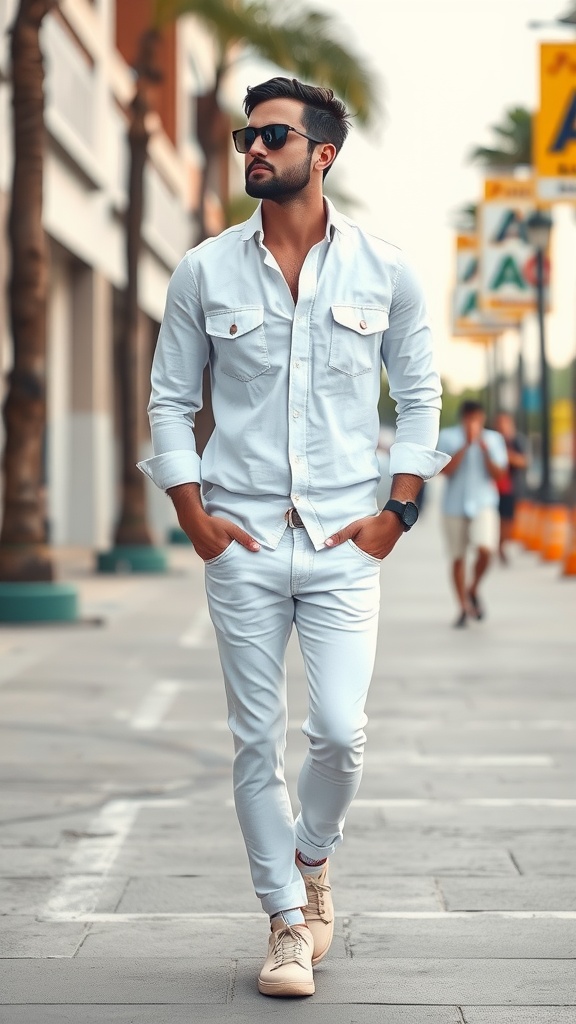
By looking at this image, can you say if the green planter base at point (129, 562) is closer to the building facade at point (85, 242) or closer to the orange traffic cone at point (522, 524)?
the building facade at point (85, 242)

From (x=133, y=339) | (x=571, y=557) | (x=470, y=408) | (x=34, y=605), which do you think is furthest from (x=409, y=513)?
(x=133, y=339)

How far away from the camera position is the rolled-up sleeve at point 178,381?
4684mm

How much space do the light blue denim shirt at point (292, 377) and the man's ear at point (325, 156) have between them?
12 cm

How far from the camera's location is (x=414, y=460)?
15.5 ft

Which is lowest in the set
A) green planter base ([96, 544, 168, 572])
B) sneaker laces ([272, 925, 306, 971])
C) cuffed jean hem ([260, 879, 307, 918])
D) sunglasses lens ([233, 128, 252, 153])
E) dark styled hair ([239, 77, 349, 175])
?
sneaker laces ([272, 925, 306, 971])

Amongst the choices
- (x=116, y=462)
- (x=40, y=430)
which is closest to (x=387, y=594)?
(x=40, y=430)

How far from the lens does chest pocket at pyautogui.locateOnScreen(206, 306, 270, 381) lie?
459cm

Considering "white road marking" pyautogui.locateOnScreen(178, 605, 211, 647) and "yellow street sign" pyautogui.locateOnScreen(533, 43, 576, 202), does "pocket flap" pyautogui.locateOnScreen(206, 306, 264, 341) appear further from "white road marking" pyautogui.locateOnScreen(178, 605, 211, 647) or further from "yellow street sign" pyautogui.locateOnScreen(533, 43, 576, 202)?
"yellow street sign" pyautogui.locateOnScreen(533, 43, 576, 202)

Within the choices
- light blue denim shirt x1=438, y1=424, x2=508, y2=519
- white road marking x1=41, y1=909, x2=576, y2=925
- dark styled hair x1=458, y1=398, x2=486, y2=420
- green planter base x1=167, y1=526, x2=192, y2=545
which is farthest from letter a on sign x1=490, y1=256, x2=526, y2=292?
white road marking x1=41, y1=909, x2=576, y2=925

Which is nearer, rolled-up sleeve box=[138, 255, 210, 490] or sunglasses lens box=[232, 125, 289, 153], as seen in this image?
sunglasses lens box=[232, 125, 289, 153]

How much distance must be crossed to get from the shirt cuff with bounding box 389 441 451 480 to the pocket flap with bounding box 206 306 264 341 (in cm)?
48

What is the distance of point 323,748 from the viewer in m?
4.62

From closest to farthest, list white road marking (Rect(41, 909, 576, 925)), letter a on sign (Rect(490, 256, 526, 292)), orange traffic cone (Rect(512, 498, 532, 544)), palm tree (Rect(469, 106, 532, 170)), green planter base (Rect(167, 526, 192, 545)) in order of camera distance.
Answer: white road marking (Rect(41, 909, 576, 925)) → letter a on sign (Rect(490, 256, 526, 292)) → green planter base (Rect(167, 526, 192, 545)) → orange traffic cone (Rect(512, 498, 532, 544)) → palm tree (Rect(469, 106, 532, 170))

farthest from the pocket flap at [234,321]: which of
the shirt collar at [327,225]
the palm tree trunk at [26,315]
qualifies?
the palm tree trunk at [26,315]
